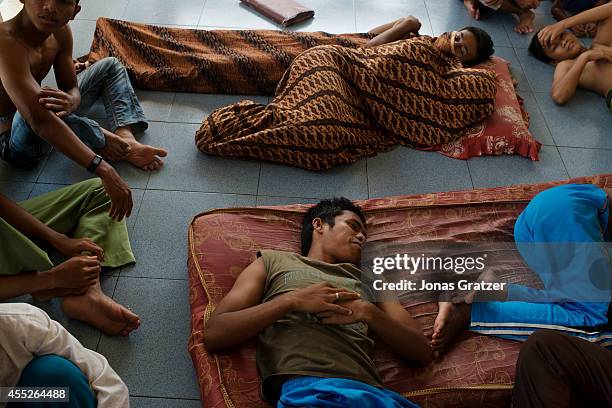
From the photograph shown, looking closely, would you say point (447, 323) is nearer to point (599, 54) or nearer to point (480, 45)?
point (480, 45)

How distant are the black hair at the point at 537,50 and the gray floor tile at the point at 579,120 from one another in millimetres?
314

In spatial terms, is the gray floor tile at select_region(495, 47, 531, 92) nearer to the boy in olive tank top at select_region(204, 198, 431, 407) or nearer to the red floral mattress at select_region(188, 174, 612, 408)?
the red floral mattress at select_region(188, 174, 612, 408)

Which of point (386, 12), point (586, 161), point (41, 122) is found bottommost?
point (586, 161)

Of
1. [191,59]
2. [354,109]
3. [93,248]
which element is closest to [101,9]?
[191,59]

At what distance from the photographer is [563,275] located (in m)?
1.99

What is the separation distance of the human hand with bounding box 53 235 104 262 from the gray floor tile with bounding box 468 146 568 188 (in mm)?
1630

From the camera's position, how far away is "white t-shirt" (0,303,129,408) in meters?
1.40

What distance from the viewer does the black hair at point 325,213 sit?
6.79 ft

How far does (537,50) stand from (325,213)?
2086mm

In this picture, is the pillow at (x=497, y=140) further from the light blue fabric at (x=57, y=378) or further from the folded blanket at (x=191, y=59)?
the light blue fabric at (x=57, y=378)

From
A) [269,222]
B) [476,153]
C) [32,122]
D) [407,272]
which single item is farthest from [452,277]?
[32,122]

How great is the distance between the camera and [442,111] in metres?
2.80

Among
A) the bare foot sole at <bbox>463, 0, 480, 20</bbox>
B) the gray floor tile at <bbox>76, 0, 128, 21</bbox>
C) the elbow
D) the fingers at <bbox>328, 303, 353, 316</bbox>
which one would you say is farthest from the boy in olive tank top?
the bare foot sole at <bbox>463, 0, 480, 20</bbox>

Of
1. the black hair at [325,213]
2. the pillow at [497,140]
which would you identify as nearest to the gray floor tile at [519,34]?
the pillow at [497,140]
